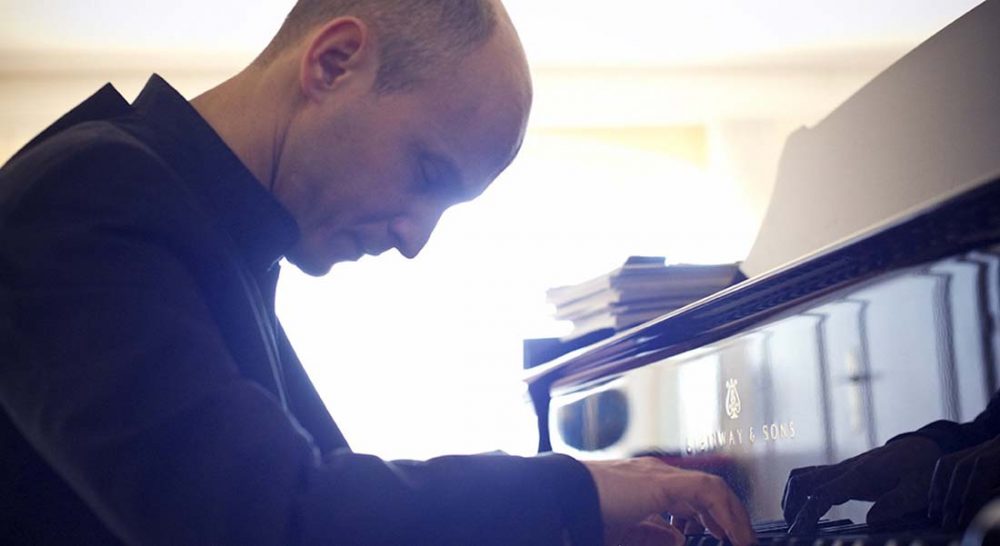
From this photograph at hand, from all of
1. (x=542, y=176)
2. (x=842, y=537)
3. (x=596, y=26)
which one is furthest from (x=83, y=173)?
(x=542, y=176)

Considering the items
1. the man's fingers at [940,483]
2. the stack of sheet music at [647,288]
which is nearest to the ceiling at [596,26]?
the stack of sheet music at [647,288]

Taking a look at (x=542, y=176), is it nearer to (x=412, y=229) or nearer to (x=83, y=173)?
(x=412, y=229)

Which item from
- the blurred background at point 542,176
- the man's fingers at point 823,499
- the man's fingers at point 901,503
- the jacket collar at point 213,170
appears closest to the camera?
the man's fingers at point 901,503

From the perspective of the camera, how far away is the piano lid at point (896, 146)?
48.5 inches

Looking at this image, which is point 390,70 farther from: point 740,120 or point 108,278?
point 740,120

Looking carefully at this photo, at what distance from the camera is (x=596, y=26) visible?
4.74 metres

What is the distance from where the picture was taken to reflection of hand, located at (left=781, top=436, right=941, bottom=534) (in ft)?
2.89

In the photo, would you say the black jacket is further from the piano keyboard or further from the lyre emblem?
the lyre emblem

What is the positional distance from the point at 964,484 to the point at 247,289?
0.58 metres

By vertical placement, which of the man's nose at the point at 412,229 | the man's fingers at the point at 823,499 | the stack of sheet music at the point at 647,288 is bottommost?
the man's fingers at the point at 823,499

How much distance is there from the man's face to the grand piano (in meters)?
0.27

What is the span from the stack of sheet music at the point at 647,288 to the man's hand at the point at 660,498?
673 mm

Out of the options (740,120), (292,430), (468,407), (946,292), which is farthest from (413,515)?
(740,120)

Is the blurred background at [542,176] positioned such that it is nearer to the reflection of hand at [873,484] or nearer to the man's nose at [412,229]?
the man's nose at [412,229]
